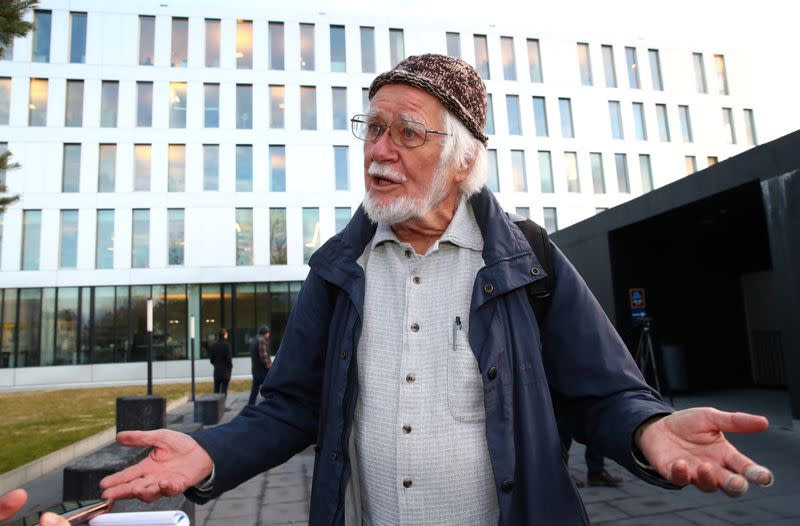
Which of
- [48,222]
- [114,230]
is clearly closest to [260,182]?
[114,230]

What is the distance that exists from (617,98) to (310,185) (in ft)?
59.7

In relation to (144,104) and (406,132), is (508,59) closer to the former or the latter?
(144,104)

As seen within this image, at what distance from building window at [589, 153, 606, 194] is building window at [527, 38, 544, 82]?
530 cm

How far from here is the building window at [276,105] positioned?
26.5 m

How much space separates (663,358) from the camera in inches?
434

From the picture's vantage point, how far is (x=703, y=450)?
1231 mm

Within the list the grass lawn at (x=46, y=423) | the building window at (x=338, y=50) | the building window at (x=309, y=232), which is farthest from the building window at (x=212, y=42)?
the grass lawn at (x=46, y=423)

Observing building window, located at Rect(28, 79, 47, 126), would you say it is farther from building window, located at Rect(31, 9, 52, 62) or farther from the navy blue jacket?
the navy blue jacket

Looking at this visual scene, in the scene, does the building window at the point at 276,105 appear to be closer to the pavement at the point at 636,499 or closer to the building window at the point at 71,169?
the building window at the point at 71,169

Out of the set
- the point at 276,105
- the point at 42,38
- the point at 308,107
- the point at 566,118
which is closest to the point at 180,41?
the point at 276,105

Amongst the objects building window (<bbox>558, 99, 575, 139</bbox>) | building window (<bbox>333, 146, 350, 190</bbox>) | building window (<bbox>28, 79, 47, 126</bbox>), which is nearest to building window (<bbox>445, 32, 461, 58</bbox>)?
building window (<bbox>558, 99, 575, 139</bbox>)

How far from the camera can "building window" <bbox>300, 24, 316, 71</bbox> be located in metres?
27.2

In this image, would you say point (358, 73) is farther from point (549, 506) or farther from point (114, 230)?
point (549, 506)

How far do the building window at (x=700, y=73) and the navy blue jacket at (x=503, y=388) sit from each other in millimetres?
35649
